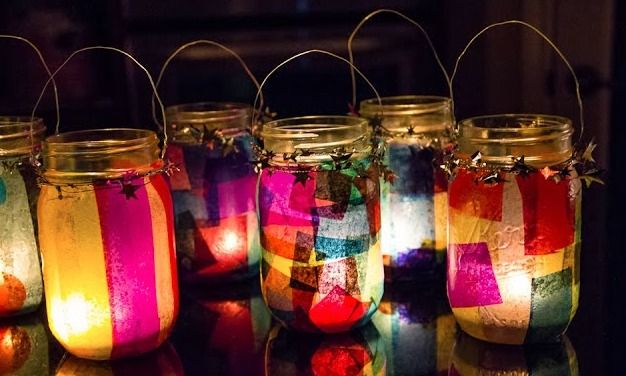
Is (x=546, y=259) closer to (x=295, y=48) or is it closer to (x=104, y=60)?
(x=295, y=48)

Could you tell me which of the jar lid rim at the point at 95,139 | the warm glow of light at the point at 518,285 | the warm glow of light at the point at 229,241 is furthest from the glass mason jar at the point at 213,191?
the warm glow of light at the point at 518,285

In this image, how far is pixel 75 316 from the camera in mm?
789

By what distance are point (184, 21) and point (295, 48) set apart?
0.17 metres

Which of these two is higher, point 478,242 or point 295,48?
point 295,48

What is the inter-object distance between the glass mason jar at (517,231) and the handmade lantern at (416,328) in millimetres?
51

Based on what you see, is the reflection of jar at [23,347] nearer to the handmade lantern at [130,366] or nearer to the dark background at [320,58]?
the handmade lantern at [130,366]

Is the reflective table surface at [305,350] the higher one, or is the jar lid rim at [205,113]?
the jar lid rim at [205,113]

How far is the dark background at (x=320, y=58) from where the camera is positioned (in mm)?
1164

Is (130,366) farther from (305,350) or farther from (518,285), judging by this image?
(518,285)

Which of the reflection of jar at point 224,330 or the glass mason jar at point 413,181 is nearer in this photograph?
the reflection of jar at point 224,330

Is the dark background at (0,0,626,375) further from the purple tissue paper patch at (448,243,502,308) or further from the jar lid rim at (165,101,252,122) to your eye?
the purple tissue paper patch at (448,243,502,308)

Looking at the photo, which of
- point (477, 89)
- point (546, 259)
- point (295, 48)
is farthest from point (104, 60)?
point (546, 259)

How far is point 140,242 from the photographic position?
787 millimetres

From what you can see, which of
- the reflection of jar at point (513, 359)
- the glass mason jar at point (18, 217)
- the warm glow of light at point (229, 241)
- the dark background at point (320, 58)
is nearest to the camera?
the reflection of jar at point (513, 359)
